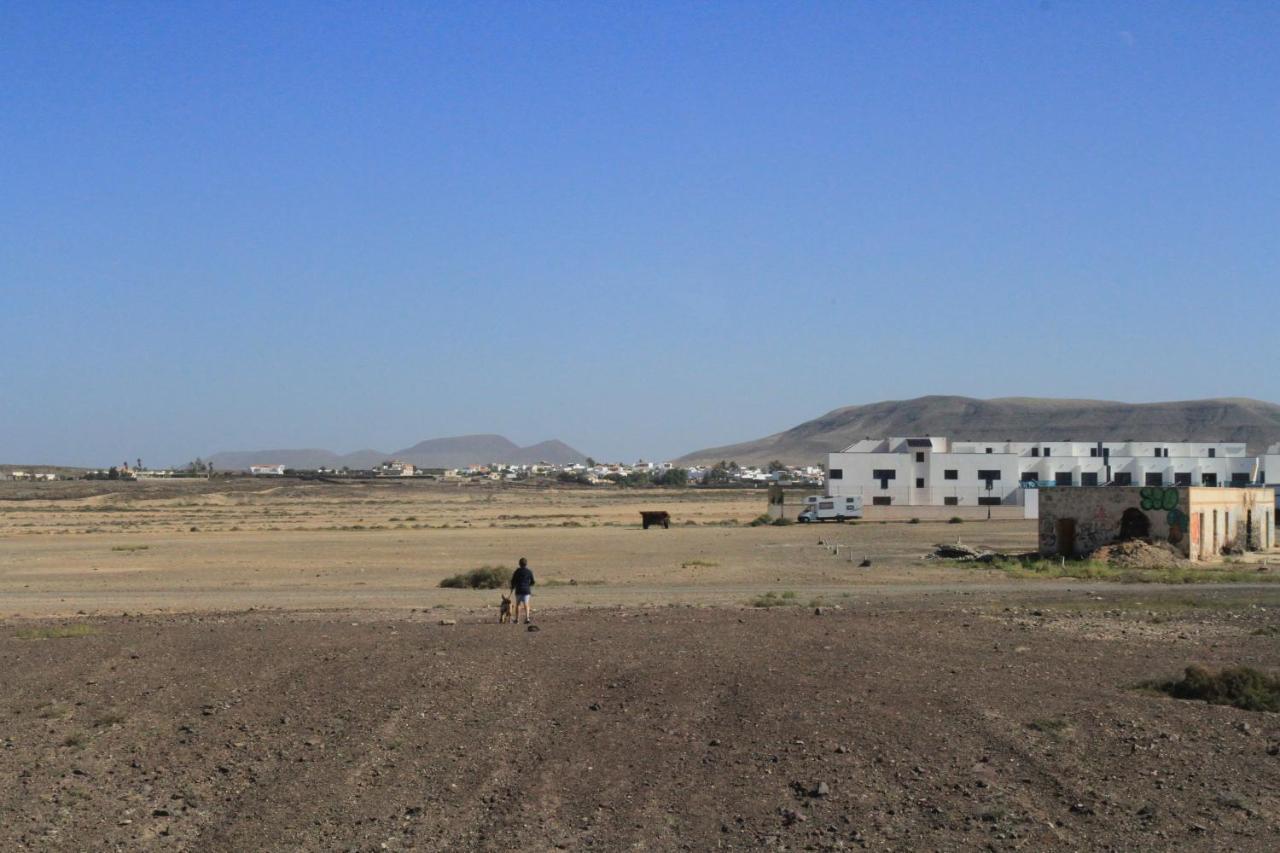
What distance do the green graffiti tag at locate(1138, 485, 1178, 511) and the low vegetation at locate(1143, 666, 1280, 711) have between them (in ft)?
105

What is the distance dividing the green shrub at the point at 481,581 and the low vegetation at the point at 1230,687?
25.4 m

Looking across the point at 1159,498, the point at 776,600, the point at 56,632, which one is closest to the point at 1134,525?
the point at 1159,498

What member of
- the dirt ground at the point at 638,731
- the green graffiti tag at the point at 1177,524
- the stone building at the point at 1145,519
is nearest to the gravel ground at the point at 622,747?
the dirt ground at the point at 638,731

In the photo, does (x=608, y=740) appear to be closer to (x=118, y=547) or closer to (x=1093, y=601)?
(x=1093, y=601)

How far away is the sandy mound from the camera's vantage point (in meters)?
45.2

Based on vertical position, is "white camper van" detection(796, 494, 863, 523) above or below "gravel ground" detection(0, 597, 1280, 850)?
above

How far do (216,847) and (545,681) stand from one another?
241 inches

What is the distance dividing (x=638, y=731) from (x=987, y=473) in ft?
299

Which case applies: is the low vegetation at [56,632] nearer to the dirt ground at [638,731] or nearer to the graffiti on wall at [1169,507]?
the dirt ground at [638,731]

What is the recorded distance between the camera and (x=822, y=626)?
24.1 meters

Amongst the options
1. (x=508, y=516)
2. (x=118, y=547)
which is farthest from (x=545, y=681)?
(x=508, y=516)

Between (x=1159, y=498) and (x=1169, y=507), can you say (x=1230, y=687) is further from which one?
(x=1159, y=498)

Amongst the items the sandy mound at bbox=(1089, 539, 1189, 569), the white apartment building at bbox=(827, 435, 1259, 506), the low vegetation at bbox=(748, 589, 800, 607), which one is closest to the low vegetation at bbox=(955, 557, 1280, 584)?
the sandy mound at bbox=(1089, 539, 1189, 569)

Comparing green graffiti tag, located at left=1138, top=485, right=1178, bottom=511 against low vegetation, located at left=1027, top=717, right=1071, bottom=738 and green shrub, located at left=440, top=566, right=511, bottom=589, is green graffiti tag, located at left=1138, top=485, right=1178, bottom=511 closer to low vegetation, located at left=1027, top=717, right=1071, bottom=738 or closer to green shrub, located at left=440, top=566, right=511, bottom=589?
green shrub, located at left=440, top=566, right=511, bottom=589
